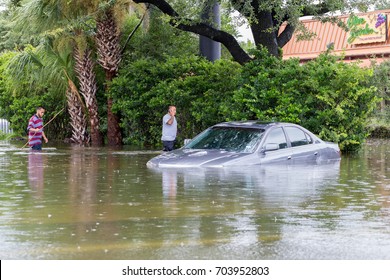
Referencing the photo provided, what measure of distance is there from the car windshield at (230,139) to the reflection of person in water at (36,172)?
3.30m

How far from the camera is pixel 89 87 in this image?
105ft

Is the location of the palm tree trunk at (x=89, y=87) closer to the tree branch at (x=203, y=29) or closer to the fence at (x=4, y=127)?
the tree branch at (x=203, y=29)

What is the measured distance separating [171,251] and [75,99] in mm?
24545

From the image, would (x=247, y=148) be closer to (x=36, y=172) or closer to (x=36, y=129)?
(x=36, y=172)

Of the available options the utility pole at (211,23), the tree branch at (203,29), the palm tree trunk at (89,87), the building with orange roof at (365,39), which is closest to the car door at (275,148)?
the utility pole at (211,23)

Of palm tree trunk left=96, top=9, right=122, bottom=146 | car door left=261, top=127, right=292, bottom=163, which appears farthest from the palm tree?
car door left=261, top=127, right=292, bottom=163

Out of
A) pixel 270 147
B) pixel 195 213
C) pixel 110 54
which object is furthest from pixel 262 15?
pixel 195 213

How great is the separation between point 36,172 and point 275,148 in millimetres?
5079

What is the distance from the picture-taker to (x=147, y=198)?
44.4 ft

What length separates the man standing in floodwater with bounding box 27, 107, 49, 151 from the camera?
24.3 metres

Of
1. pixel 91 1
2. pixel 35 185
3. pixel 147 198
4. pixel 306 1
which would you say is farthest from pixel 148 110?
pixel 147 198

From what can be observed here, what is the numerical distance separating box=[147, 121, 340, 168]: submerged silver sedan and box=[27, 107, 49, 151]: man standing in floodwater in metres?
6.35

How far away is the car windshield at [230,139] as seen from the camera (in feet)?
60.5

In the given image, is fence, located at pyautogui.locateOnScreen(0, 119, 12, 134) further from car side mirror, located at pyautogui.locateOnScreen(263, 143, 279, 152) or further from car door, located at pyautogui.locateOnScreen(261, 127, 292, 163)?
car side mirror, located at pyautogui.locateOnScreen(263, 143, 279, 152)
